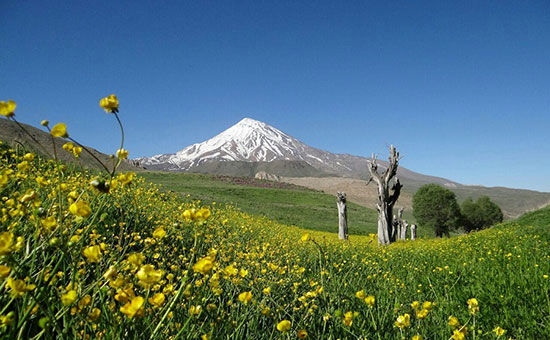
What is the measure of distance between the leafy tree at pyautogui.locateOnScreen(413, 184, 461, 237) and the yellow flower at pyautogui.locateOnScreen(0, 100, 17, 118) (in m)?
42.1

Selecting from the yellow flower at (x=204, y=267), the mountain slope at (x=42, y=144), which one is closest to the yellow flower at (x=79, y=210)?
the yellow flower at (x=204, y=267)

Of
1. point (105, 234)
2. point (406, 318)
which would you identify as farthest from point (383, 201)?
point (406, 318)

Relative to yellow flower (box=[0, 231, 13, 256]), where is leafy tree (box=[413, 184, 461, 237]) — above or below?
below

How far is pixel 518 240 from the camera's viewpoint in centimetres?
870

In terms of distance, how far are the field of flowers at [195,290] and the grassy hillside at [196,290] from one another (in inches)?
0.5

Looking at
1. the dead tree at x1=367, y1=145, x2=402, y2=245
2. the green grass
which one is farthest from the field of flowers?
the green grass

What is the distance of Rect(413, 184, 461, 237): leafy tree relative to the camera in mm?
37906

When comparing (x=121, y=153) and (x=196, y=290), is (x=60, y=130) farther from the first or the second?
(x=196, y=290)

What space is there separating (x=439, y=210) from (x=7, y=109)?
1685 inches

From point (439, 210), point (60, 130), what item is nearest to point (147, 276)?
point (60, 130)

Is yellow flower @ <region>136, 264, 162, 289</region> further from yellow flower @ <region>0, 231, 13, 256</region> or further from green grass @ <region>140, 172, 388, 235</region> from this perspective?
green grass @ <region>140, 172, 388, 235</region>

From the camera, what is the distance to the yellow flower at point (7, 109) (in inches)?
50.8

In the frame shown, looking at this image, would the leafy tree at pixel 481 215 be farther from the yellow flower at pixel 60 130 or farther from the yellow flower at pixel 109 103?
the yellow flower at pixel 60 130

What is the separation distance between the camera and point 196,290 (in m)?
1.86
